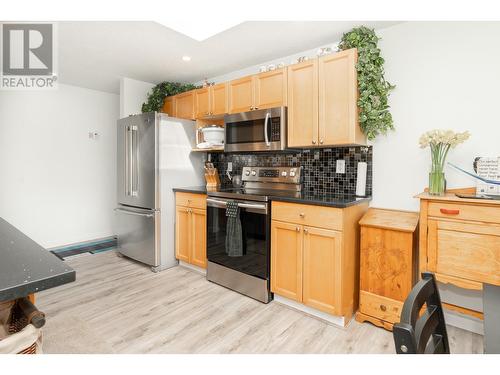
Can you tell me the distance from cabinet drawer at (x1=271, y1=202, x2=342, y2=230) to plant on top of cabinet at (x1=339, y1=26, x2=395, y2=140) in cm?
81

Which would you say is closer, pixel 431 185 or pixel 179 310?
pixel 431 185

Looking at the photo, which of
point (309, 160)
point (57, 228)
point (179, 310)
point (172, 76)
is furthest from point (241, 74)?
point (57, 228)

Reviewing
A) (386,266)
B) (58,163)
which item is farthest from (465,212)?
(58,163)

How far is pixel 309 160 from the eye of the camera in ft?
9.77

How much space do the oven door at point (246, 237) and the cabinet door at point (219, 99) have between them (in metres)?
1.12

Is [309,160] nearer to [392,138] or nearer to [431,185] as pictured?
[392,138]

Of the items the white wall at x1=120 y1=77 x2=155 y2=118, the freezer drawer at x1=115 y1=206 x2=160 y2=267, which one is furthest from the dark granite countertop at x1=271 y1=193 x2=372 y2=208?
the white wall at x1=120 y1=77 x2=155 y2=118

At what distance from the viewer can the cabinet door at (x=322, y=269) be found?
2.18m

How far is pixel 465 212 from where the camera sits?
1839 mm

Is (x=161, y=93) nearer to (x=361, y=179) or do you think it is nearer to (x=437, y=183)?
(x=361, y=179)

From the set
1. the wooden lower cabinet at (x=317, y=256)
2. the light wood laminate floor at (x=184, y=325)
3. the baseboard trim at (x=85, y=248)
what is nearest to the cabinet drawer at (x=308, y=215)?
the wooden lower cabinet at (x=317, y=256)

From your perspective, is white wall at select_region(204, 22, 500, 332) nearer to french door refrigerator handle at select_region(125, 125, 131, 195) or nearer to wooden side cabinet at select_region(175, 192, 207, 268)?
wooden side cabinet at select_region(175, 192, 207, 268)

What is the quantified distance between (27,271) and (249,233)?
1.97m

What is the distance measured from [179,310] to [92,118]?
360 centimetres
